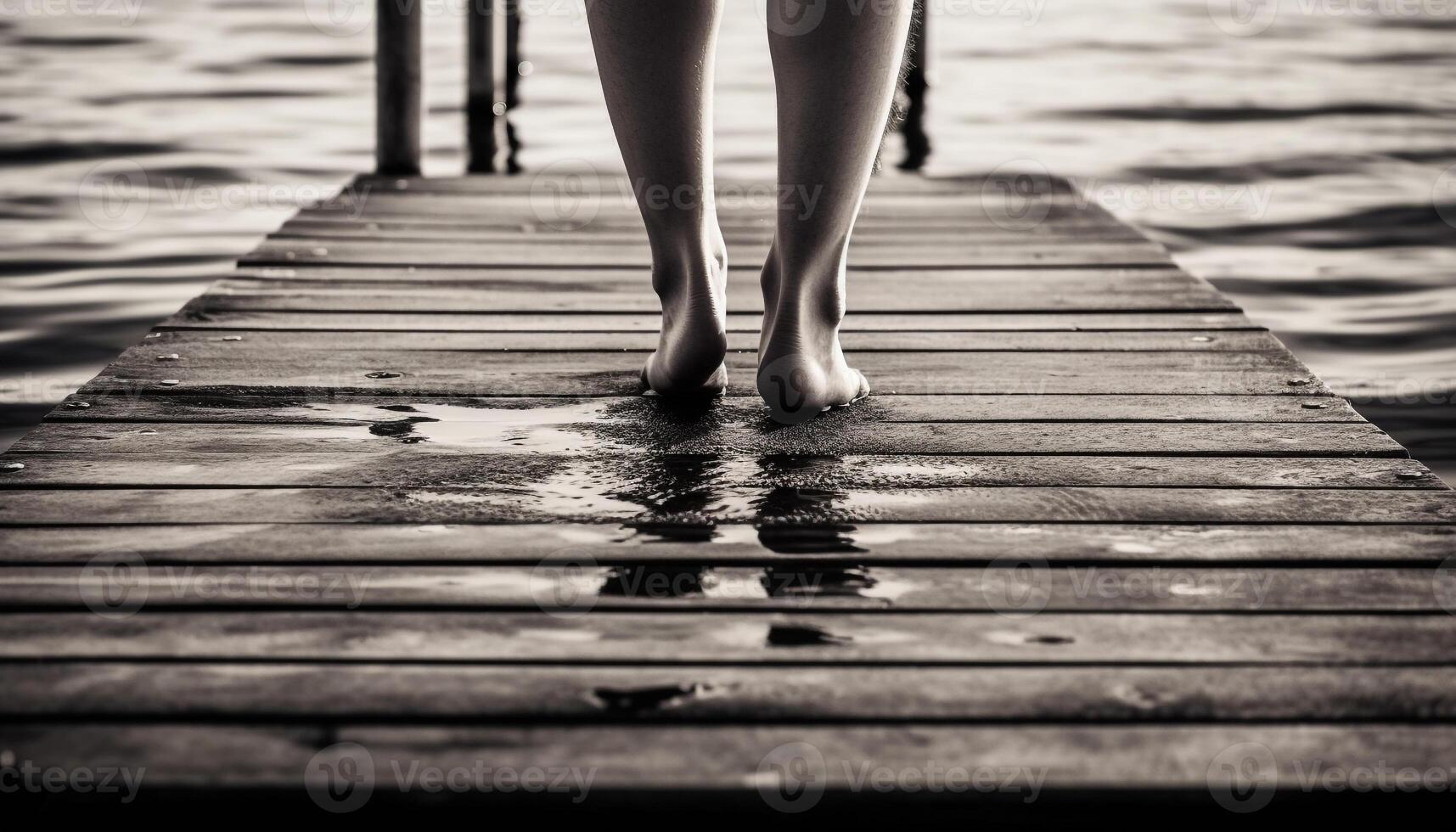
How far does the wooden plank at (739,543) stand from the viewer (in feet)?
4.14

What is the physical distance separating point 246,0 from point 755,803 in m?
8.47

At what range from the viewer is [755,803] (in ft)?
3.05

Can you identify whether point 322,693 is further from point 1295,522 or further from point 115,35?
point 115,35

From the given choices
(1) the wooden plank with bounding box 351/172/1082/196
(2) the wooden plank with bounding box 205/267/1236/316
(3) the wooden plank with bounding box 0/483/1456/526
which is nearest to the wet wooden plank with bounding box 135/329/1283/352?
(2) the wooden plank with bounding box 205/267/1236/316

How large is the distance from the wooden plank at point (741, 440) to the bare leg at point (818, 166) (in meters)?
0.07

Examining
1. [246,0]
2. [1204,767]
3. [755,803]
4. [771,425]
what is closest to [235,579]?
[755,803]

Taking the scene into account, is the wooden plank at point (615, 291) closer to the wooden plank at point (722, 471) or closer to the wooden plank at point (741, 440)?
the wooden plank at point (741, 440)

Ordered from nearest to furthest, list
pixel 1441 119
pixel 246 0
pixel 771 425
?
pixel 771 425, pixel 1441 119, pixel 246 0

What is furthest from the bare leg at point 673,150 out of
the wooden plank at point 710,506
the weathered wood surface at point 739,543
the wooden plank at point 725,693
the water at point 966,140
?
the water at point 966,140

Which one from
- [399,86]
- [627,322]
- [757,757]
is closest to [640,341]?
[627,322]

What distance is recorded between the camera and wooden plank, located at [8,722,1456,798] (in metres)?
0.93

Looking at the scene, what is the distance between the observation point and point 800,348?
1.58m

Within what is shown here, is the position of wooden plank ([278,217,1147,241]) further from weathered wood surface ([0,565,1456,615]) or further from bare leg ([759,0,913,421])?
weathered wood surface ([0,565,1456,615])

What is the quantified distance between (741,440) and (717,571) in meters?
0.35
